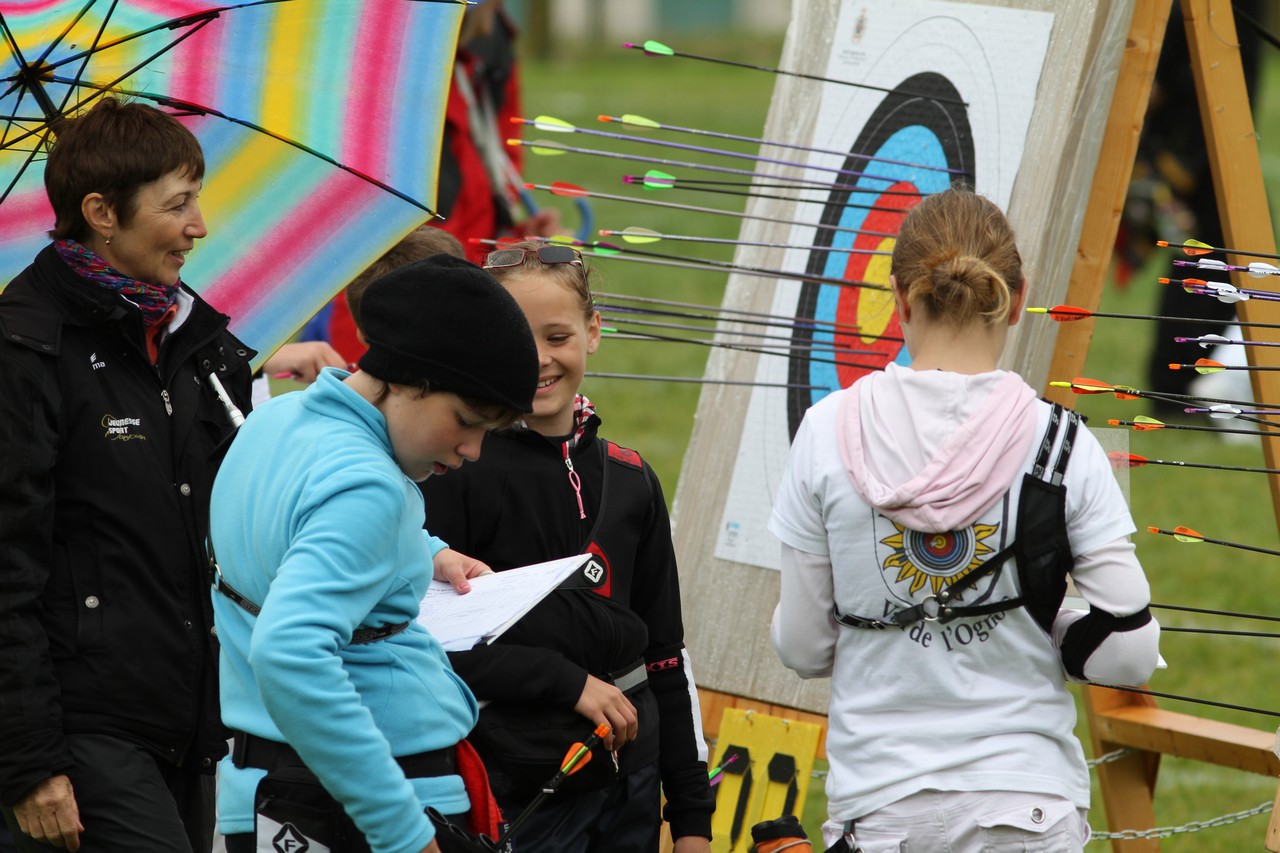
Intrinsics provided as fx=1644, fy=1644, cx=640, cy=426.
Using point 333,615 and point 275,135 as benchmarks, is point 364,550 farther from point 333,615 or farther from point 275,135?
point 275,135

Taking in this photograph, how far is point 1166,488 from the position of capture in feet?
25.0

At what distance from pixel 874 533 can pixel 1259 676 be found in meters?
3.56

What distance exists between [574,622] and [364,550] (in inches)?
27.8

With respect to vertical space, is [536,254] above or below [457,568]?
above

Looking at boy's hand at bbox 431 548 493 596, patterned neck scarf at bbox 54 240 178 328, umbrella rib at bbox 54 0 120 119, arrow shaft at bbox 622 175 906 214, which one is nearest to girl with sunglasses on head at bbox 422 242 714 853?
boy's hand at bbox 431 548 493 596

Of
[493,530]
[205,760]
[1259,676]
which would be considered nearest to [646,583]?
[493,530]

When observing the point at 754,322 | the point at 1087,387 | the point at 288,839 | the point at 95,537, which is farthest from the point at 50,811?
the point at 754,322

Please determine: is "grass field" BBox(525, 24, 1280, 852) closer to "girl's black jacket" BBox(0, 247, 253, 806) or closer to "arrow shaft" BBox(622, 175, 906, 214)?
"arrow shaft" BBox(622, 175, 906, 214)

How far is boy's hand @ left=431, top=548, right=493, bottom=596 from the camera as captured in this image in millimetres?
2336

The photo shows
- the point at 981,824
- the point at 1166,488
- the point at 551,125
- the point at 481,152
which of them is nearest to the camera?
the point at 981,824

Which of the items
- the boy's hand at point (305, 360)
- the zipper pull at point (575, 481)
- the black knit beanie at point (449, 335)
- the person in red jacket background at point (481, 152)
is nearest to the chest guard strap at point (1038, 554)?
the zipper pull at point (575, 481)

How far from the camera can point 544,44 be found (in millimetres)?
24188

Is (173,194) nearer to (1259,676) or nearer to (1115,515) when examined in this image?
(1115,515)

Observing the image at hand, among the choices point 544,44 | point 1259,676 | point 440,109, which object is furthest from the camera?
point 544,44
